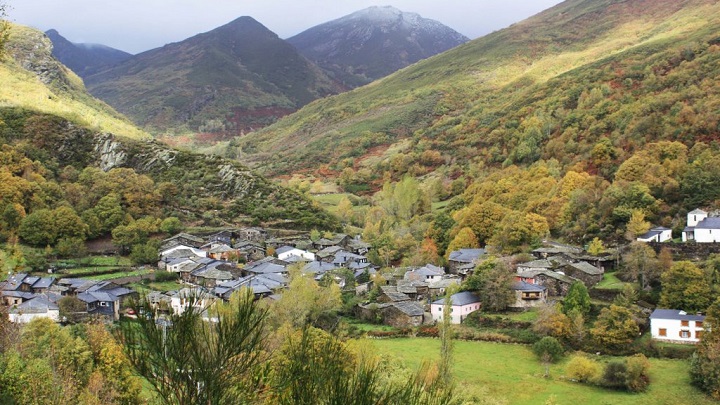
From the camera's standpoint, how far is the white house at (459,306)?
3478 centimetres

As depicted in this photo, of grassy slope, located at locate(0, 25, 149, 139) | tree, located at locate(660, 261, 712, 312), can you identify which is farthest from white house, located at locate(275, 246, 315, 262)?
grassy slope, located at locate(0, 25, 149, 139)

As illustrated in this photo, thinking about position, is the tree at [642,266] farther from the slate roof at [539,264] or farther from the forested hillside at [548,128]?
the forested hillside at [548,128]

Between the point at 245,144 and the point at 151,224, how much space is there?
10889 centimetres

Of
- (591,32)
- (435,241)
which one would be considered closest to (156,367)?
(435,241)

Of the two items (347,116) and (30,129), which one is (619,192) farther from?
(347,116)

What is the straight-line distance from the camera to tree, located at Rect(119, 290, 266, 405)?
7031mm

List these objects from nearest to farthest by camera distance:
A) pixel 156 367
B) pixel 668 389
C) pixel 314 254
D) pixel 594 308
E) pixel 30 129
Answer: pixel 156 367 → pixel 668 389 → pixel 594 308 → pixel 314 254 → pixel 30 129

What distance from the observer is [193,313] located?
7355 mm

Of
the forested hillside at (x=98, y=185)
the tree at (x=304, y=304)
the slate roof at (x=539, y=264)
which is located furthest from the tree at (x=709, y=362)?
the forested hillside at (x=98, y=185)

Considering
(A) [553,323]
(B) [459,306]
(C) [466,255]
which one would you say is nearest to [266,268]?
(C) [466,255]

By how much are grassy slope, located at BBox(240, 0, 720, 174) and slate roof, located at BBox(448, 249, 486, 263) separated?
47834 mm

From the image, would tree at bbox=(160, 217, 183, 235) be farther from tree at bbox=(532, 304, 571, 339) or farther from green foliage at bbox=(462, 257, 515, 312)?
tree at bbox=(532, 304, 571, 339)

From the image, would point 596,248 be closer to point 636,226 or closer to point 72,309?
point 636,226

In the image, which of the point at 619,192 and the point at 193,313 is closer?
the point at 193,313
